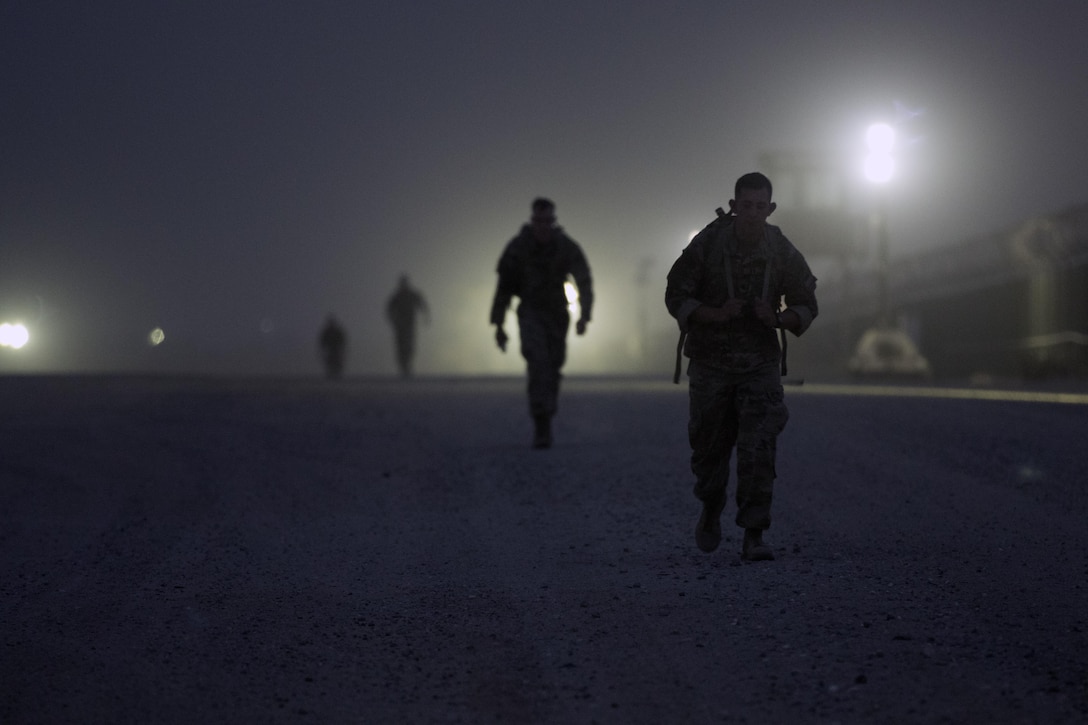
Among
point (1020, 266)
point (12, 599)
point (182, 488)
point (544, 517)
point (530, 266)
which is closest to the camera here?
point (12, 599)

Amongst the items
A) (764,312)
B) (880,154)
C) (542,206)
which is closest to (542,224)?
(542,206)

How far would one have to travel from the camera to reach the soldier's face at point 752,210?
19.9 ft

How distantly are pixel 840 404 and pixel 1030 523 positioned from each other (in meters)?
6.69

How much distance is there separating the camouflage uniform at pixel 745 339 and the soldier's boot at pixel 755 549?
59 millimetres

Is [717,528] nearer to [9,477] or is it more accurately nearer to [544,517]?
[544,517]

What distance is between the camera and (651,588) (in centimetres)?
579

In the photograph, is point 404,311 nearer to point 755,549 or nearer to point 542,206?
point 542,206

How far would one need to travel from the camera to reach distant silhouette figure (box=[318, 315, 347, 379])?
30500mm

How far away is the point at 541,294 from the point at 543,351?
1.54 feet

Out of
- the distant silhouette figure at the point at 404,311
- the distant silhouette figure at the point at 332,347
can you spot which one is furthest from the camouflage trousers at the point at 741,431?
the distant silhouette figure at the point at 332,347

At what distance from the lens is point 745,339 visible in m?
6.17

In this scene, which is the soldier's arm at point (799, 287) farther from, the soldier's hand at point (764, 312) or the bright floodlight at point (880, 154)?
the bright floodlight at point (880, 154)

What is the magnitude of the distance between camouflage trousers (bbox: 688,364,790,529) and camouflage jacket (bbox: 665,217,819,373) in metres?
0.09

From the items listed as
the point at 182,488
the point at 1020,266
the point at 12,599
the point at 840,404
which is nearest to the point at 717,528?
the point at 12,599
